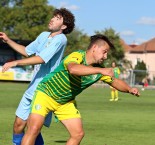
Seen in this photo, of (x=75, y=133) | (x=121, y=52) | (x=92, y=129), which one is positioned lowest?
(x=121, y=52)

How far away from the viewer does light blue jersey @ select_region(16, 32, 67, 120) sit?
8.55 metres

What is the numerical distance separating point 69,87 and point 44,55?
0.79 metres

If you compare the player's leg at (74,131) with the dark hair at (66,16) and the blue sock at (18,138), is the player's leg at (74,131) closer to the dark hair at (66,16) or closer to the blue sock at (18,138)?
the blue sock at (18,138)

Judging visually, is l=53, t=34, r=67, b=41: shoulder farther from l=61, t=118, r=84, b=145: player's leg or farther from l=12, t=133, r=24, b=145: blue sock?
l=12, t=133, r=24, b=145: blue sock

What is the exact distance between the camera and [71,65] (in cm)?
743

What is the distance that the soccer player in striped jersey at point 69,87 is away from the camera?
301 inches

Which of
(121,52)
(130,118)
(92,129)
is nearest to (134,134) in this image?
(92,129)

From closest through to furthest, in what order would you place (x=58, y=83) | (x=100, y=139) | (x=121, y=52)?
(x=58, y=83) → (x=100, y=139) → (x=121, y=52)

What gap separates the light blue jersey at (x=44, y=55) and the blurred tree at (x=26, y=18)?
8207 cm

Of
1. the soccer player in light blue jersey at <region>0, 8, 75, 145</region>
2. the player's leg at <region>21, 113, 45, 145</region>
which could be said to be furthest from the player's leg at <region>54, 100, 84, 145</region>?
the soccer player in light blue jersey at <region>0, 8, 75, 145</region>

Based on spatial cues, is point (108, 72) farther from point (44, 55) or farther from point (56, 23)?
point (56, 23)

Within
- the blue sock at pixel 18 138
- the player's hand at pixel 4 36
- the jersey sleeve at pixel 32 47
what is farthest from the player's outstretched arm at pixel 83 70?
the blue sock at pixel 18 138

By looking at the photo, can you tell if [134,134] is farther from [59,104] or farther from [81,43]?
[81,43]

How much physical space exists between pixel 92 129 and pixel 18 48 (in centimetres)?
592
